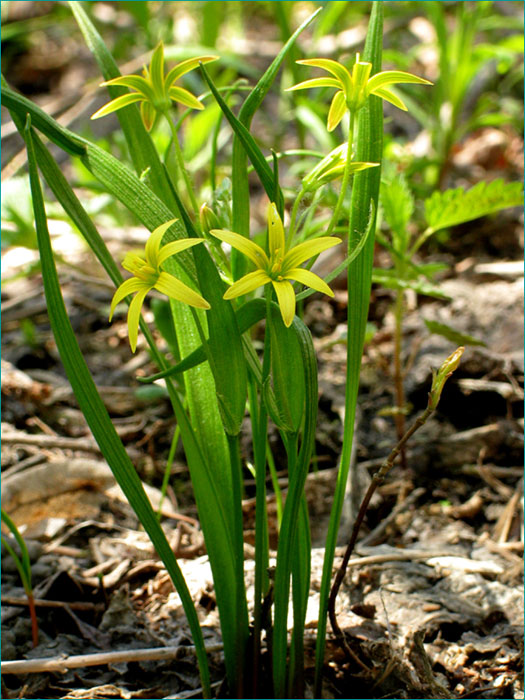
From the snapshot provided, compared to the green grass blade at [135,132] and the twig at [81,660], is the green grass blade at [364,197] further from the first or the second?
the twig at [81,660]

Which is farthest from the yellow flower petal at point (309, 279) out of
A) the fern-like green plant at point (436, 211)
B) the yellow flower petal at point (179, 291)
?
the fern-like green plant at point (436, 211)

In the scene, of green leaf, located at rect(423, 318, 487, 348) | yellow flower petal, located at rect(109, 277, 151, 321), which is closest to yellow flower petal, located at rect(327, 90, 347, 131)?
yellow flower petal, located at rect(109, 277, 151, 321)

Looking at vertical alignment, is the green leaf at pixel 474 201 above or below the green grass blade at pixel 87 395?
above

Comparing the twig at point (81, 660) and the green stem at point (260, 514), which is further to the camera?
the twig at point (81, 660)

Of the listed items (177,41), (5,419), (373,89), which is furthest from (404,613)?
(177,41)

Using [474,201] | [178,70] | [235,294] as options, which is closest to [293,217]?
[235,294]

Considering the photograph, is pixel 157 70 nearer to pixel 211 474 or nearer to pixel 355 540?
pixel 211 474

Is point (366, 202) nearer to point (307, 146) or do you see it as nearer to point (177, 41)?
point (307, 146)
